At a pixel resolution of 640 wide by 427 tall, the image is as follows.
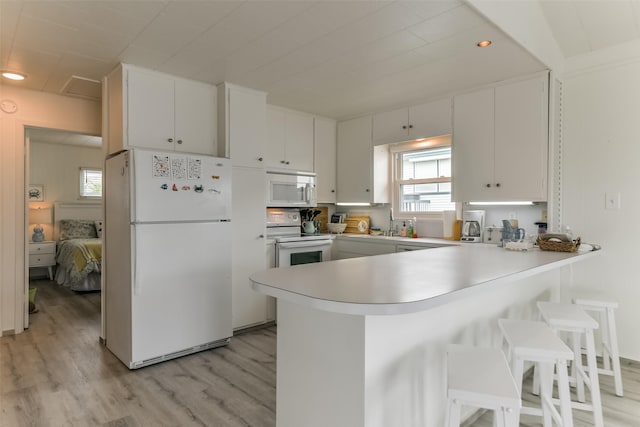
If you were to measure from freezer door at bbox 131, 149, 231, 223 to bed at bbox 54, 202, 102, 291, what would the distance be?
10.8 feet

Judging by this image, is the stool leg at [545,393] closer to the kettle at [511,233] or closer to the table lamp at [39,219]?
the kettle at [511,233]

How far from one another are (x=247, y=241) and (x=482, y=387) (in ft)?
8.79

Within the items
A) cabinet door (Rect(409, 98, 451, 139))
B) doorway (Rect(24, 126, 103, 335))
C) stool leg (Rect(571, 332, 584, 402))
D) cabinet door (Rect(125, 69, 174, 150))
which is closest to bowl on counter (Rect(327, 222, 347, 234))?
cabinet door (Rect(409, 98, 451, 139))

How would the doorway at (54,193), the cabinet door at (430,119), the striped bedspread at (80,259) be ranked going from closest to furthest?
the cabinet door at (430,119) < the striped bedspread at (80,259) < the doorway at (54,193)

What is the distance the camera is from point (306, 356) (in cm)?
154

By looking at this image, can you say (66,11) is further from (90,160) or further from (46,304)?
(90,160)

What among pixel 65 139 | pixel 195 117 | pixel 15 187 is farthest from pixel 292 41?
pixel 65 139

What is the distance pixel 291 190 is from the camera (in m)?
4.23

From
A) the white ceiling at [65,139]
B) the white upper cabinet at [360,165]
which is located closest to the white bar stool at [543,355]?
the white upper cabinet at [360,165]

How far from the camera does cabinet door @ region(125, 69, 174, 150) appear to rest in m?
3.01

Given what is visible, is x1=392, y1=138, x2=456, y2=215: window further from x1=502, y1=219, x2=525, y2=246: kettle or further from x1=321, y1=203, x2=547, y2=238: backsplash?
x1=502, y1=219, x2=525, y2=246: kettle

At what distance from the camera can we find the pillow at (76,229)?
6.54 m

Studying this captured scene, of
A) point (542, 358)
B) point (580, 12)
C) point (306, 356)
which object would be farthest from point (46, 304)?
point (580, 12)

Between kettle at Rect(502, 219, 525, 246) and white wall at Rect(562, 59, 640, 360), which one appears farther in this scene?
kettle at Rect(502, 219, 525, 246)
